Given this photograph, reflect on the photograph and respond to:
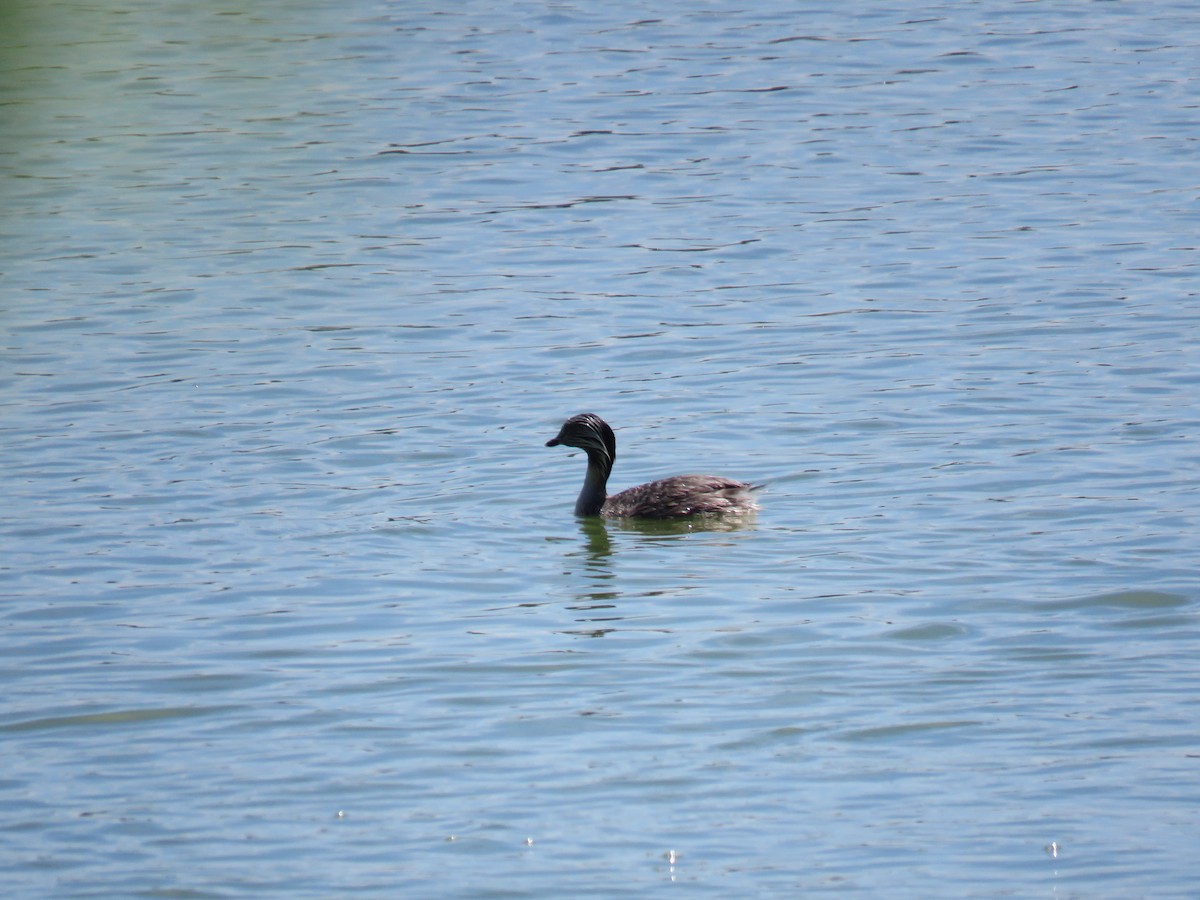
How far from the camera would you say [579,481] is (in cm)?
1506

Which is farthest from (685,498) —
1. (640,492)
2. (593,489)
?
(593,489)

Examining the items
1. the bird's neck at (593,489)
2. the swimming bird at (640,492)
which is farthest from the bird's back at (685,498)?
the bird's neck at (593,489)

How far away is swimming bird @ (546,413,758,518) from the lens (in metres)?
13.0

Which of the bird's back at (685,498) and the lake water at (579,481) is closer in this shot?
the lake water at (579,481)

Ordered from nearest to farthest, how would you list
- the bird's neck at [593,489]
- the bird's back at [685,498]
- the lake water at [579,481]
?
the lake water at [579,481] → the bird's back at [685,498] → the bird's neck at [593,489]

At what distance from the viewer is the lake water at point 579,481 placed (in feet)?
25.1

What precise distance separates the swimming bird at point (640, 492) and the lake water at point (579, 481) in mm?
203

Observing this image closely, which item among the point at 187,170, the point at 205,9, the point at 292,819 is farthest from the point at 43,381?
the point at 205,9

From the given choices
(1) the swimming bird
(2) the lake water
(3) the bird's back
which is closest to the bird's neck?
(1) the swimming bird

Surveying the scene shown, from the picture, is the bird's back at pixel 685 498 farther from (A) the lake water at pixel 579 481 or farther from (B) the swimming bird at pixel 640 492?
(A) the lake water at pixel 579 481

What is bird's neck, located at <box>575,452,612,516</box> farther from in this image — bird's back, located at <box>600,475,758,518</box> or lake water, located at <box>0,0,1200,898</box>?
lake water, located at <box>0,0,1200,898</box>

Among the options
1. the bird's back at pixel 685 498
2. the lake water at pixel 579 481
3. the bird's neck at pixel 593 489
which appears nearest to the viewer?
the lake water at pixel 579 481

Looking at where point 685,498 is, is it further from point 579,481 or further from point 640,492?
point 579,481

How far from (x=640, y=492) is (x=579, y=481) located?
1.54m
